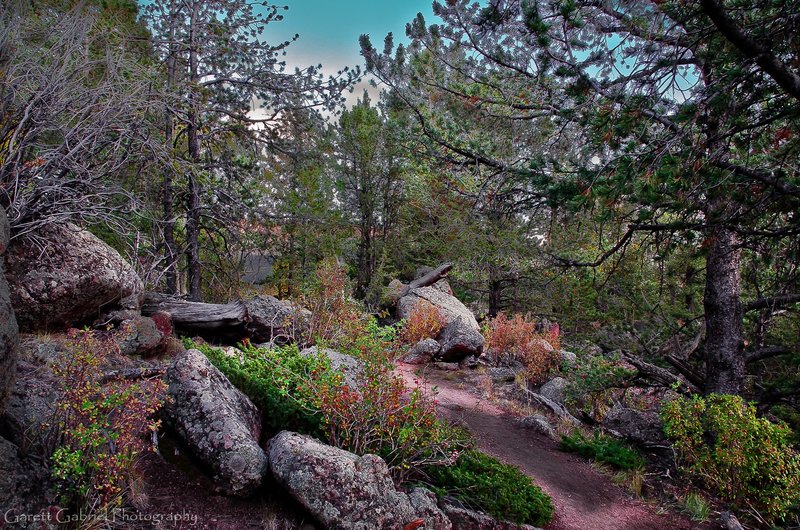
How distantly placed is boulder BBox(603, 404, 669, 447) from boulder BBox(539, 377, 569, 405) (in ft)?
2.78

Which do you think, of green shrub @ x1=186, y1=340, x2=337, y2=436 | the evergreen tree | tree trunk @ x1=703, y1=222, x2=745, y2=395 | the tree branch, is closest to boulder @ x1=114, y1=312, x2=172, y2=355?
green shrub @ x1=186, y1=340, x2=337, y2=436

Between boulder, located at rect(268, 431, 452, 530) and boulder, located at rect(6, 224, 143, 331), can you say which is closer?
boulder, located at rect(268, 431, 452, 530)

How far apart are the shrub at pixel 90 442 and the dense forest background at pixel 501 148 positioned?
7.00 feet

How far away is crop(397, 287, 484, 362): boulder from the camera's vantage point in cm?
1028

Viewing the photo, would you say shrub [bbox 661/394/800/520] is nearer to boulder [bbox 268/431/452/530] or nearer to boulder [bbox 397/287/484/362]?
boulder [bbox 268/431/452/530]

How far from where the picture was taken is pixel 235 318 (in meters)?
6.73

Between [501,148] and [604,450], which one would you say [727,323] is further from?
[501,148]

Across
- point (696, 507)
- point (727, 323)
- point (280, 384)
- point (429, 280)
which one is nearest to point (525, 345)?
point (429, 280)

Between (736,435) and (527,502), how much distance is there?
2504 millimetres

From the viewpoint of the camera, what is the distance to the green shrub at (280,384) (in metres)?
4.02

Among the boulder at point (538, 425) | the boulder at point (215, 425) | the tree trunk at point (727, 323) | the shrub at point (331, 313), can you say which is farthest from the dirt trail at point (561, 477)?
the tree trunk at point (727, 323)

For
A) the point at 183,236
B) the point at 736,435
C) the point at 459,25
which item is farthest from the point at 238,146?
the point at 736,435

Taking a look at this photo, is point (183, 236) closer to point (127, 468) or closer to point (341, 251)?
point (341, 251)

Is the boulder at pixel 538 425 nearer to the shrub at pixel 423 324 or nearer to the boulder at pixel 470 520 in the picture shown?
the boulder at pixel 470 520
